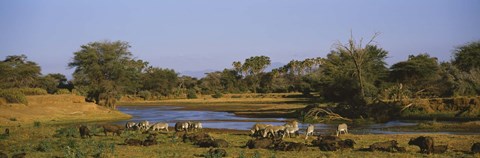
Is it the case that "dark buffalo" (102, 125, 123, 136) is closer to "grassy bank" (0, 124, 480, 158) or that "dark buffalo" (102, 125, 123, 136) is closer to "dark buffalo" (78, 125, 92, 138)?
"dark buffalo" (78, 125, 92, 138)

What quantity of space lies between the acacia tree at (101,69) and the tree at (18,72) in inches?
248

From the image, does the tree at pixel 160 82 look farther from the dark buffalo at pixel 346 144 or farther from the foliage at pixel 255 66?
the dark buffalo at pixel 346 144

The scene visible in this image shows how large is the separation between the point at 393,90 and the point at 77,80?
35.5 meters

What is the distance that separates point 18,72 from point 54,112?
24798mm

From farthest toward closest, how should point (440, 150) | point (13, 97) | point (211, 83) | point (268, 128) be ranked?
point (211, 83), point (13, 97), point (268, 128), point (440, 150)

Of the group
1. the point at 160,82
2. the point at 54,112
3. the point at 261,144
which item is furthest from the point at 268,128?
the point at 160,82

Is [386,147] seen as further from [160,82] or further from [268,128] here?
[160,82]

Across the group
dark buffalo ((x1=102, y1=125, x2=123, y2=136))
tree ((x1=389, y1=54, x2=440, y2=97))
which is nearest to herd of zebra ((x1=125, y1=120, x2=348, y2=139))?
dark buffalo ((x1=102, y1=125, x2=123, y2=136))

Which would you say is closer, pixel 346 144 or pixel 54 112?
pixel 346 144

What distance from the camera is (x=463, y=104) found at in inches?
1314

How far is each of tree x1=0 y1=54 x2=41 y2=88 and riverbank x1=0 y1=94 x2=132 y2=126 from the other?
15.7 meters

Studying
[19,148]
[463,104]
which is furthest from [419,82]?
[19,148]

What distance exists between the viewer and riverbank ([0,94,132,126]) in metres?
36.6

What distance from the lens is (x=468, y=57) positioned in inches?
1993
